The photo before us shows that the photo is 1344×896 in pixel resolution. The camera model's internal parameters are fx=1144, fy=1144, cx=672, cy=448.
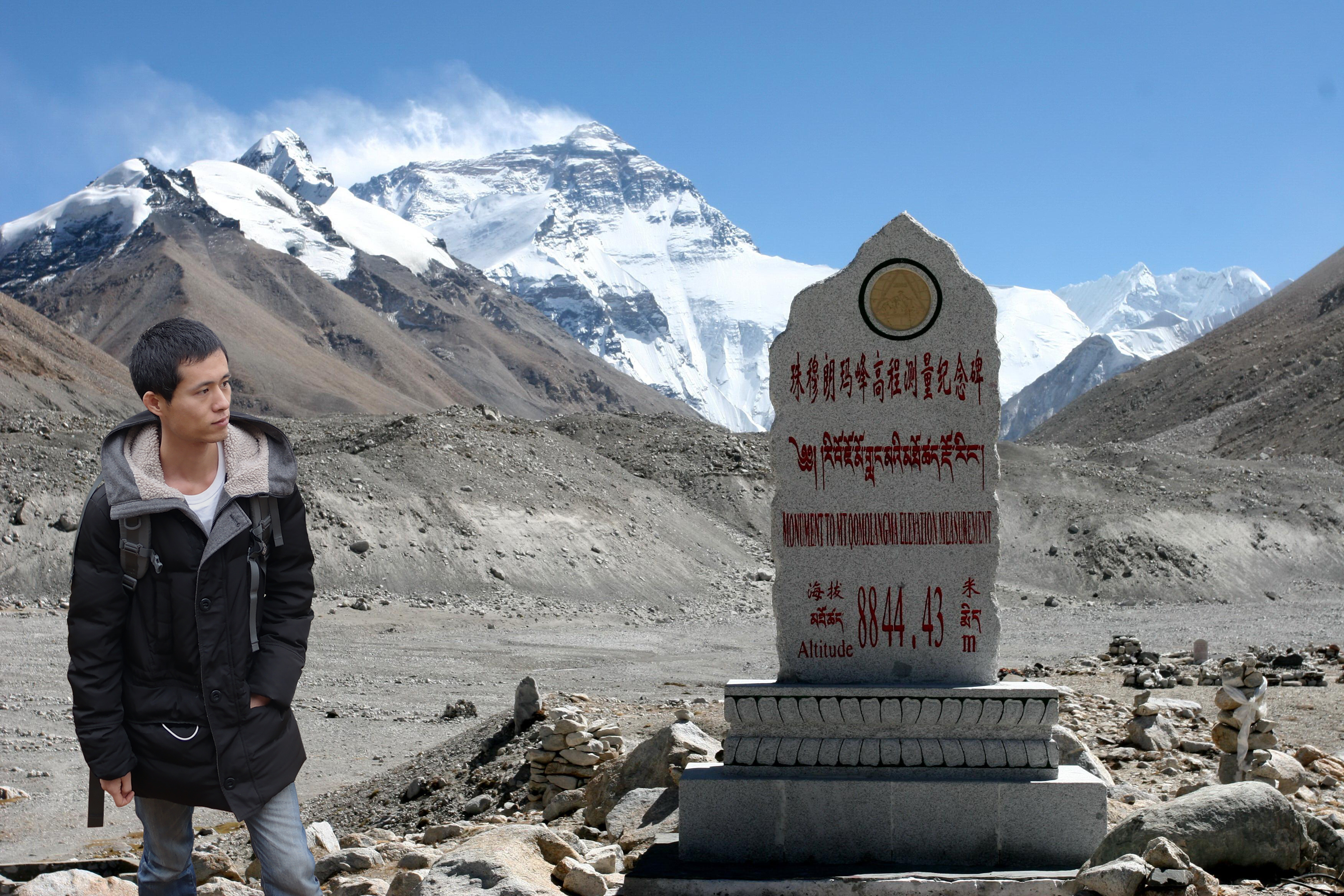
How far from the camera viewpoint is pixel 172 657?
361 cm

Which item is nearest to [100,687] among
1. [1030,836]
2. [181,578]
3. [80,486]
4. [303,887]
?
[181,578]

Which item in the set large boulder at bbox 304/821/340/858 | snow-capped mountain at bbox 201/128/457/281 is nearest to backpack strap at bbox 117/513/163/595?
large boulder at bbox 304/821/340/858

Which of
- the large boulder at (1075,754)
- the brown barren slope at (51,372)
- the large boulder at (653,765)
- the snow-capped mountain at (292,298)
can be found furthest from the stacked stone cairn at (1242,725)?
the snow-capped mountain at (292,298)

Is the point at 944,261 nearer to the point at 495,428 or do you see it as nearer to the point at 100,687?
the point at 100,687

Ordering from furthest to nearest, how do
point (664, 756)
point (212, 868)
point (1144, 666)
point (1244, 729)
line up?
point (1144, 666), point (664, 756), point (1244, 729), point (212, 868)

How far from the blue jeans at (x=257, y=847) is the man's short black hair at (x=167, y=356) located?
4.40 ft

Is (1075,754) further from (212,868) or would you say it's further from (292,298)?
(292,298)

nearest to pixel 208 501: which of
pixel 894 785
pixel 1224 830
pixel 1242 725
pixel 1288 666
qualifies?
pixel 894 785

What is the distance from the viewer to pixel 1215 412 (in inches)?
3051

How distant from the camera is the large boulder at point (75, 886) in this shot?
4945 millimetres

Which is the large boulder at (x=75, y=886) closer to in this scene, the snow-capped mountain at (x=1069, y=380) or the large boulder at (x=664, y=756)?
the large boulder at (x=664, y=756)

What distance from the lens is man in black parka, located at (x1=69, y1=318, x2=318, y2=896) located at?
355 cm

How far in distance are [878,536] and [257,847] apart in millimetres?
3620

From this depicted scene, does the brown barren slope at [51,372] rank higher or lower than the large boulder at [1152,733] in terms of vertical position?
higher
